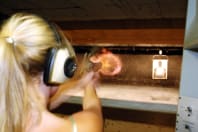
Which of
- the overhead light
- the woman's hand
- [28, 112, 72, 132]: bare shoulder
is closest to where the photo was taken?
[28, 112, 72, 132]: bare shoulder

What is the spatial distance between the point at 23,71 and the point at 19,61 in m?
0.03

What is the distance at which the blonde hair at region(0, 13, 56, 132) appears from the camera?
75 centimetres

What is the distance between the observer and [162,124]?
1.99m

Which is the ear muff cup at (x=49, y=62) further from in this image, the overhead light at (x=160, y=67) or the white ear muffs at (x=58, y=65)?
the overhead light at (x=160, y=67)

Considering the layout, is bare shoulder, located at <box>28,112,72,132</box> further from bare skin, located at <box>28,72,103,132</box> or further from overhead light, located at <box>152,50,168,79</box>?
overhead light, located at <box>152,50,168,79</box>

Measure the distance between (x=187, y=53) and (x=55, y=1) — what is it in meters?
0.72

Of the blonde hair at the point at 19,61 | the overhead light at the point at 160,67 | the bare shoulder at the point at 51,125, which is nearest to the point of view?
the blonde hair at the point at 19,61

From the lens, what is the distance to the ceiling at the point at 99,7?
1.28 m

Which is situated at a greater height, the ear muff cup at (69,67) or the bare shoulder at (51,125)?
the ear muff cup at (69,67)

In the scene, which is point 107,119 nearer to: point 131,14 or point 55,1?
point 131,14

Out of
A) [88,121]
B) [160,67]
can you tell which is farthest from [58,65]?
[160,67]

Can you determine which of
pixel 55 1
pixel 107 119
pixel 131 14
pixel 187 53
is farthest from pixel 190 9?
pixel 107 119

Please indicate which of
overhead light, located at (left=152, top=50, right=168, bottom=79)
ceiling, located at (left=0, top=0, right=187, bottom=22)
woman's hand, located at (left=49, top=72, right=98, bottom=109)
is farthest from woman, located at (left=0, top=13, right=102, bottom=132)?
overhead light, located at (left=152, top=50, right=168, bottom=79)

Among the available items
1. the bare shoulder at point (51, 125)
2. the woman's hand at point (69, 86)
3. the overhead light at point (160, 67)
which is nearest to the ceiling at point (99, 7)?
the woman's hand at point (69, 86)
